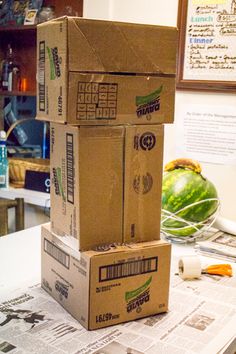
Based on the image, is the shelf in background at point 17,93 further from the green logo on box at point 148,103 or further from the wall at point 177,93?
the green logo on box at point 148,103

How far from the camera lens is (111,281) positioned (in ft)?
3.50

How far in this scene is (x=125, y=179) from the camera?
1.09 metres

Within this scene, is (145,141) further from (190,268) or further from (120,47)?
(190,268)

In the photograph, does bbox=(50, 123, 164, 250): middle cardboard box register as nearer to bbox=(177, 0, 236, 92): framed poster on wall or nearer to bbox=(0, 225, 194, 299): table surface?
bbox=(0, 225, 194, 299): table surface

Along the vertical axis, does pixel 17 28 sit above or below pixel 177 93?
above

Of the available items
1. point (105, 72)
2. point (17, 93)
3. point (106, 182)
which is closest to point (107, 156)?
point (106, 182)

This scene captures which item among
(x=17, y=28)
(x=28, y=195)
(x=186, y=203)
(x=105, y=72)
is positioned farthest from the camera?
(x=17, y=28)

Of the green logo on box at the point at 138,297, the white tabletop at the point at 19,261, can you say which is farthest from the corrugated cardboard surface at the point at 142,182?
the white tabletop at the point at 19,261

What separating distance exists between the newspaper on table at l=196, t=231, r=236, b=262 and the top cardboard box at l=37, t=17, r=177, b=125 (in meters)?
0.58

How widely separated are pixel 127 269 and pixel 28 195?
1.57 m

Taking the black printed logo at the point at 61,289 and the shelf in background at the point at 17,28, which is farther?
the shelf in background at the point at 17,28

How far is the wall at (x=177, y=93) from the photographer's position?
6.43ft

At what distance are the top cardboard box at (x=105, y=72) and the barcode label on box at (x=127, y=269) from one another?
1.05 ft

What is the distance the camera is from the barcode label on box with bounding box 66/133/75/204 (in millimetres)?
1061
